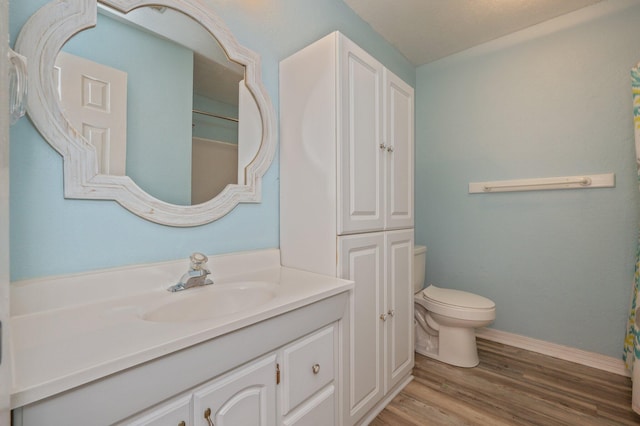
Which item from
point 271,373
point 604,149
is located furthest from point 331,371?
point 604,149

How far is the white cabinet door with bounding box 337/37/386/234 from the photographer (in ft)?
3.84

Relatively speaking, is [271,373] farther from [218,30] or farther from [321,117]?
[218,30]

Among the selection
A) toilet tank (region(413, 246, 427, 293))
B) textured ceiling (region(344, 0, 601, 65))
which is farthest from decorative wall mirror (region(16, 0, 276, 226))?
toilet tank (region(413, 246, 427, 293))

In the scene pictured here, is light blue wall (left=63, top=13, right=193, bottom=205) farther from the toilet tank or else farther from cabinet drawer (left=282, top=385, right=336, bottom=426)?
the toilet tank

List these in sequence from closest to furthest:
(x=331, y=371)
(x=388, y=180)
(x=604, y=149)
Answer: (x=331, y=371)
(x=388, y=180)
(x=604, y=149)

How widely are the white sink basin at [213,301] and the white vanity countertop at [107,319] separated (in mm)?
18

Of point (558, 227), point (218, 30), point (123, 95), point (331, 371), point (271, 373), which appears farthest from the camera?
point (558, 227)

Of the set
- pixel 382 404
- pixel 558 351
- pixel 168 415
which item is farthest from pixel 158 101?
pixel 558 351

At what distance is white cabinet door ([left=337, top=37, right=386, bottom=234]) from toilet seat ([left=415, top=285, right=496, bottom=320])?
866 mm

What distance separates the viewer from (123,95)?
37.4 inches

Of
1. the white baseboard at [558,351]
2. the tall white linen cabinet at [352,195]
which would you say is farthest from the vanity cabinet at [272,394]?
the white baseboard at [558,351]

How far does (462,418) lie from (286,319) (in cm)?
121

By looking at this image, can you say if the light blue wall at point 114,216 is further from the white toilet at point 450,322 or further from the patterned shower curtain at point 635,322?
the patterned shower curtain at point 635,322

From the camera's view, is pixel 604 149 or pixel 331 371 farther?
pixel 604 149
